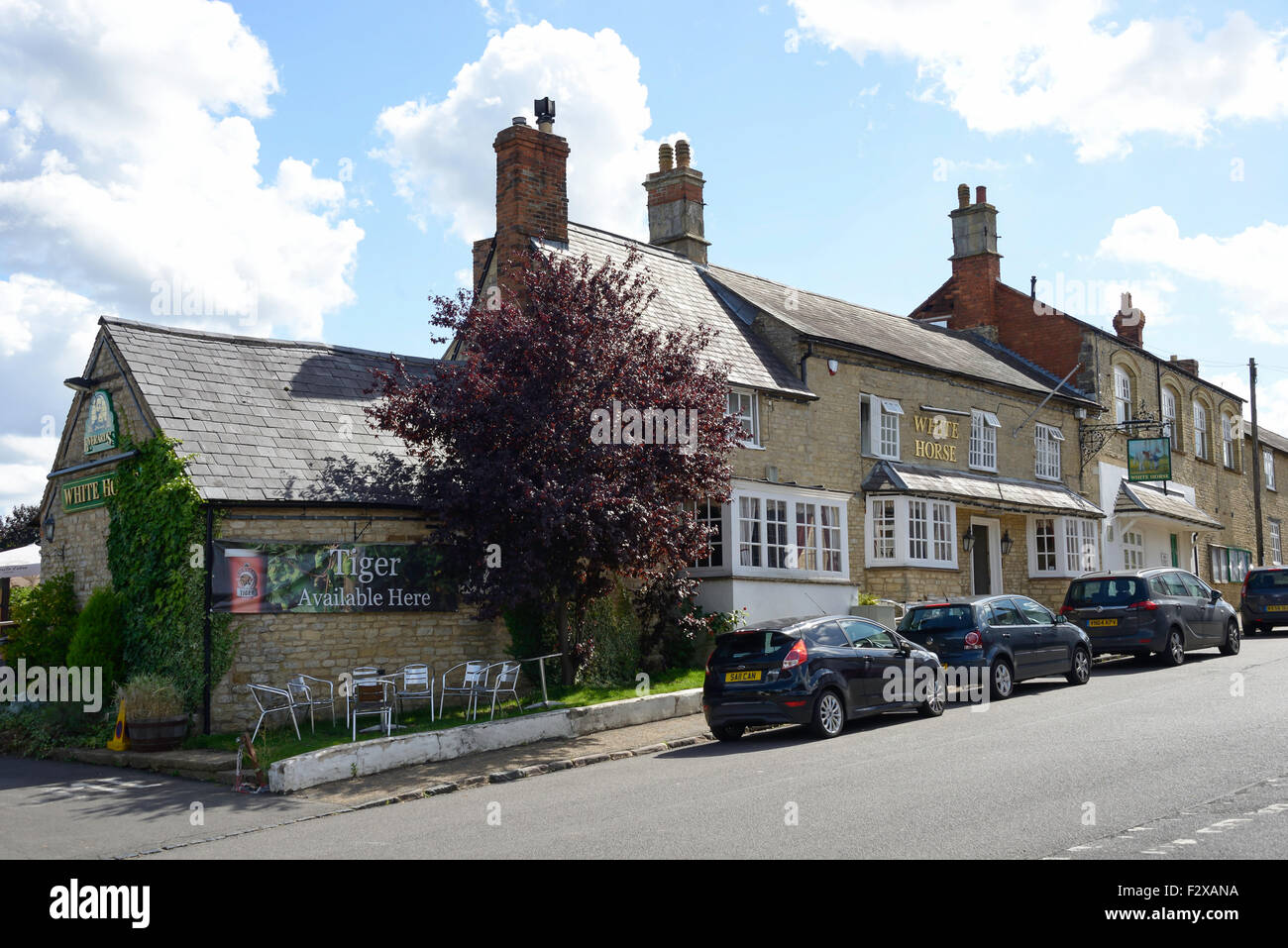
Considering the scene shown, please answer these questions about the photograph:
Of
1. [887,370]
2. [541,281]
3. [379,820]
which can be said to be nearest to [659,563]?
[541,281]

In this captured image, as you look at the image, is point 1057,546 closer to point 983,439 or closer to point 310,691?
point 983,439

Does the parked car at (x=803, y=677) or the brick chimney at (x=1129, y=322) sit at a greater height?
the brick chimney at (x=1129, y=322)

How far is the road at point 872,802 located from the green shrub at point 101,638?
3554mm

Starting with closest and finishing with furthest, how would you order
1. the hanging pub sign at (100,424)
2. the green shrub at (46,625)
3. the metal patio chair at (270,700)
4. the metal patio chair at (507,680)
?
the metal patio chair at (270,700) → the metal patio chair at (507,680) → the hanging pub sign at (100,424) → the green shrub at (46,625)

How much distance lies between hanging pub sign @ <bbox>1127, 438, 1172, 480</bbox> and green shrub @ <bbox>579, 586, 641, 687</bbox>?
763 inches

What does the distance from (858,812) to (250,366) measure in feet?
41.5

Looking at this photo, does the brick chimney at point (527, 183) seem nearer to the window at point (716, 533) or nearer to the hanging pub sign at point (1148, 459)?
the window at point (716, 533)

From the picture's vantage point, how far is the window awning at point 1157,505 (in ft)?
105

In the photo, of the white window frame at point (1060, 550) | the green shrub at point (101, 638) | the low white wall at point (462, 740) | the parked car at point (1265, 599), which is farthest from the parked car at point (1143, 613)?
the green shrub at point (101, 638)

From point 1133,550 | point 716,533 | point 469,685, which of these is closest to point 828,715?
point 469,685

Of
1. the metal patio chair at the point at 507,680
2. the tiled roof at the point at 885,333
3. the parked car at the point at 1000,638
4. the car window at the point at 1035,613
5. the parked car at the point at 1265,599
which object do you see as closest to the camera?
the metal patio chair at the point at 507,680

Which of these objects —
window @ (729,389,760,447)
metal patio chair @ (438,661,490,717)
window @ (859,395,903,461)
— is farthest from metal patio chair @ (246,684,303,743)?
window @ (859,395,903,461)

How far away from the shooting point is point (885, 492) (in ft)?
77.7
